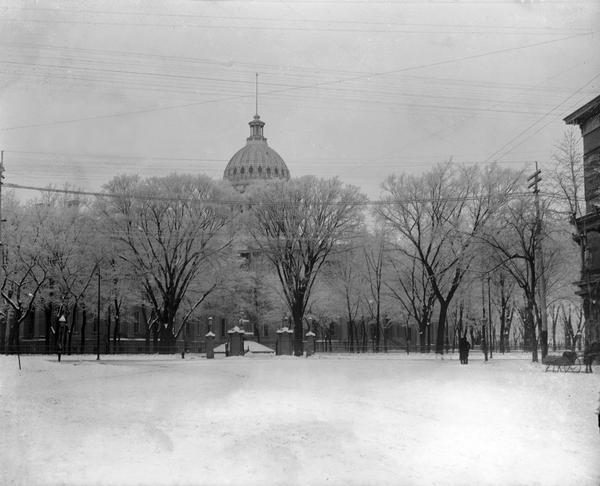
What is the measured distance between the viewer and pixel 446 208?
4597 centimetres

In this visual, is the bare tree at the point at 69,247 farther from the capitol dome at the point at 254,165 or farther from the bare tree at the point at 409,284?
the capitol dome at the point at 254,165

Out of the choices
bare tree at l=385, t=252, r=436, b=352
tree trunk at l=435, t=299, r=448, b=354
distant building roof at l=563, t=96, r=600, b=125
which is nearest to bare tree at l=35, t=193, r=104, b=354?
bare tree at l=385, t=252, r=436, b=352

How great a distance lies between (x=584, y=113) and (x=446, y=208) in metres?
18.4

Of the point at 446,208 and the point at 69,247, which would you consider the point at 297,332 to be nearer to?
the point at 446,208

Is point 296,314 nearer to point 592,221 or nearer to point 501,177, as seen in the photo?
point 501,177

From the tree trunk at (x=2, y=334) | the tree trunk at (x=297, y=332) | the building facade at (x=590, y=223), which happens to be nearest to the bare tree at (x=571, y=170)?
the building facade at (x=590, y=223)

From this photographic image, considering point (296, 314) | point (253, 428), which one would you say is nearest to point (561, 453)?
point (253, 428)

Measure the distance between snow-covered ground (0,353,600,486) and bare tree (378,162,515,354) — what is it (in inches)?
925

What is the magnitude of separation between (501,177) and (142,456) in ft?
121

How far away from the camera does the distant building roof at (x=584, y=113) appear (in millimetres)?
27097

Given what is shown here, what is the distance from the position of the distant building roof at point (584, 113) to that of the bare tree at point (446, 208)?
1397 cm

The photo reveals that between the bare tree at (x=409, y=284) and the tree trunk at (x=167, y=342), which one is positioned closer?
the tree trunk at (x=167, y=342)

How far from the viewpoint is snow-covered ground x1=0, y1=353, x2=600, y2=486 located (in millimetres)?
10297

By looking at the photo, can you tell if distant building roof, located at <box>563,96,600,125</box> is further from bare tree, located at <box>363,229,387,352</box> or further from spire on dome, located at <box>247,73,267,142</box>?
spire on dome, located at <box>247,73,267,142</box>
